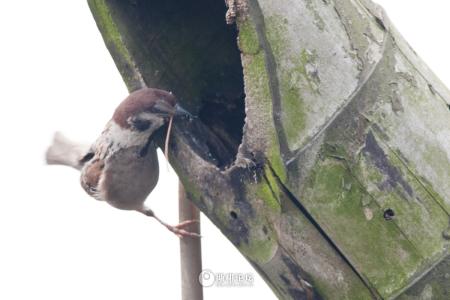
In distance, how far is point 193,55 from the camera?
2551 mm

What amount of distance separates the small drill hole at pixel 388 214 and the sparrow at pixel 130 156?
811mm

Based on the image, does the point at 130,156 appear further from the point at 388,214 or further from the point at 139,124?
the point at 388,214

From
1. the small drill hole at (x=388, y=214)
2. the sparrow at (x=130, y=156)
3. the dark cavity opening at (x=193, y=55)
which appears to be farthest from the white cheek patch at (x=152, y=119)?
the small drill hole at (x=388, y=214)

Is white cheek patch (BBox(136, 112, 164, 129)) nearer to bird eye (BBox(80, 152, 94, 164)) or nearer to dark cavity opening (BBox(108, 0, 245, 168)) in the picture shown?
dark cavity opening (BBox(108, 0, 245, 168))

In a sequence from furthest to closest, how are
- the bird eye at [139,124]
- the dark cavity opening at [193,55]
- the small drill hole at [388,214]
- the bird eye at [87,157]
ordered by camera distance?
1. the bird eye at [87,157]
2. the bird eye at [139,124]
3. the dark cavity opening at [193,55]
4. the small drill hole at [388,214]

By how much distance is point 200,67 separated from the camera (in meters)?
A: 2.57

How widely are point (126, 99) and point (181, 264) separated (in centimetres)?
63

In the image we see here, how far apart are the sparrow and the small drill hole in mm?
811

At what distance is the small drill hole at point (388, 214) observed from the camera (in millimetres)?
1921

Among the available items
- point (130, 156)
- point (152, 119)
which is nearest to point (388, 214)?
point (152, 119)

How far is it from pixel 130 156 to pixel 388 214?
127 centimetres

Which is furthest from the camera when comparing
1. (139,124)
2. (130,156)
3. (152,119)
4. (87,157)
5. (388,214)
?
(87,157)

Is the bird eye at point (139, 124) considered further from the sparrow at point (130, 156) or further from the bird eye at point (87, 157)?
the bird eye at point (87, 157)

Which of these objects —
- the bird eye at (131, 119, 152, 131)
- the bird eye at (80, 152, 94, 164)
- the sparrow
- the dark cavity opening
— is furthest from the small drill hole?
the bird eye at (80, 152, 94, 164)
